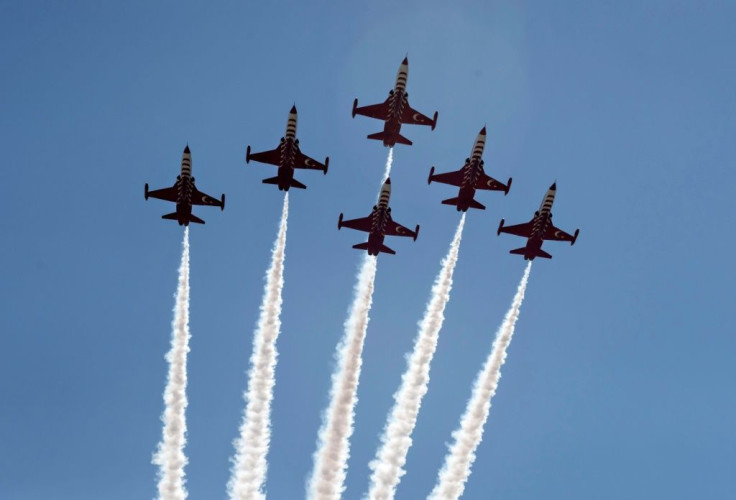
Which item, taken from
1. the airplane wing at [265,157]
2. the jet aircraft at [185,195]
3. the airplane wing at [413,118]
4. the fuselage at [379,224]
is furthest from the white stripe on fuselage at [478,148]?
the jet aircraft at [185,195]

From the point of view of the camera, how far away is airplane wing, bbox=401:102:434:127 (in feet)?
352

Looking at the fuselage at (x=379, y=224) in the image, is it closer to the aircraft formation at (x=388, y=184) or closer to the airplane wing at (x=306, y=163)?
the aircraft formation at (x=388, y=184)

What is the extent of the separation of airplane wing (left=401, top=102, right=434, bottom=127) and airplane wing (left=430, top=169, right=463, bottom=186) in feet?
21.7

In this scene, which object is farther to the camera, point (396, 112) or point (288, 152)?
point (396, 112)

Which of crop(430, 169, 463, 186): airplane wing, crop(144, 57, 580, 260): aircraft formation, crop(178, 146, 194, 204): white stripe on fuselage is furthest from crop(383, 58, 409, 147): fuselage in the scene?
crop(178, 146, 194, 204): white stripe on fuselage

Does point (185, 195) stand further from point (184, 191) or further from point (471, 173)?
point (471, 173)

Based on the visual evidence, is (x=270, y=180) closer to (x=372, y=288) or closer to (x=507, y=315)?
(x=372, y=288)

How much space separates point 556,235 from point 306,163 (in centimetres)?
2939

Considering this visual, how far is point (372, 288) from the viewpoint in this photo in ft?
348

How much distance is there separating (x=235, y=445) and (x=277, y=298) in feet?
56.4

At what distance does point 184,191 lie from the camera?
10094cm

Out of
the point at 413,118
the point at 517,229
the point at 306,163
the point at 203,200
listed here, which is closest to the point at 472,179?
the point at 517,229

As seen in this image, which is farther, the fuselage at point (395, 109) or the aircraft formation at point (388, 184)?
the fuselage at point (395, 109)

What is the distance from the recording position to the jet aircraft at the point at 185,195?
330 ft
